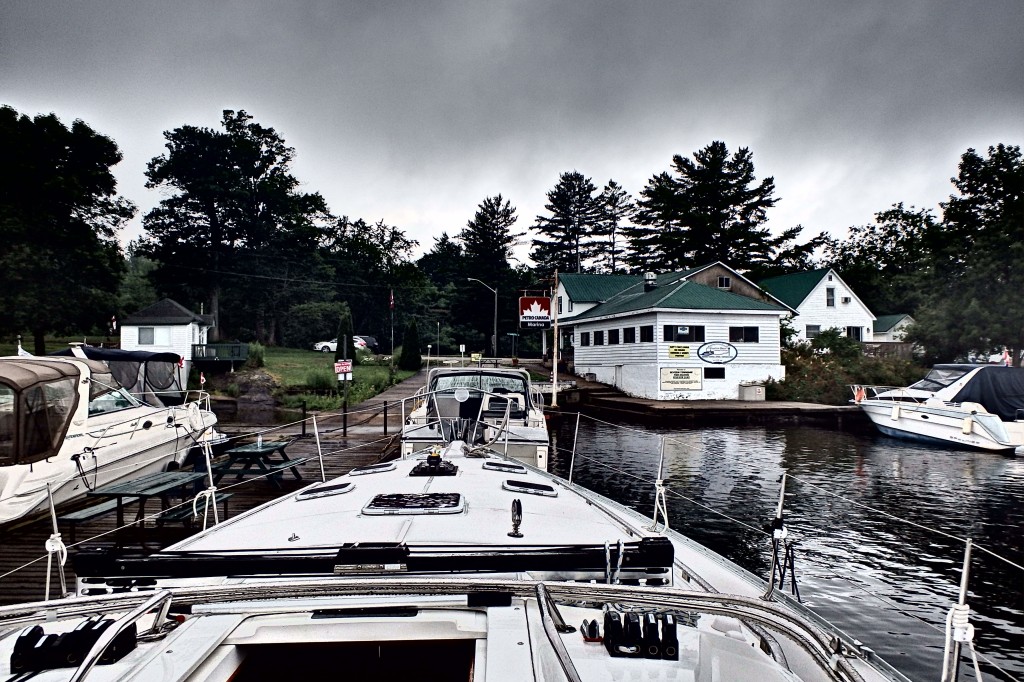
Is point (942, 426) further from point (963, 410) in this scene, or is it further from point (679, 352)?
point (679, 352)

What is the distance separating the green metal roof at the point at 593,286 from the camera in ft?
133

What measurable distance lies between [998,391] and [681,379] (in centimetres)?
1120

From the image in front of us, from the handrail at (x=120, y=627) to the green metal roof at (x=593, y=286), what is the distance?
3856 cm

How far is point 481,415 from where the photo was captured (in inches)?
359

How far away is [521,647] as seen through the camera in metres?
1.96

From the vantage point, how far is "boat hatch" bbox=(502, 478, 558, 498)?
443 cm

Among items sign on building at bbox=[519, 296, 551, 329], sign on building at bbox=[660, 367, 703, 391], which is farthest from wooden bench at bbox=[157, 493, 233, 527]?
sign on building at bbox=[519, 296, 551, 329]

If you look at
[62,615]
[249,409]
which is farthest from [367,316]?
[62,615]

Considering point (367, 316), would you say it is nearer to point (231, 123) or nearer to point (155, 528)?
point (231, 123)

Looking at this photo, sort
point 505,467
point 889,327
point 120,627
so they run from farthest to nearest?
point 889,327 → point 505,467 → point 120,627

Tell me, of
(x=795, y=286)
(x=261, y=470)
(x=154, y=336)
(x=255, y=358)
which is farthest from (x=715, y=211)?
(x=261, y=470)

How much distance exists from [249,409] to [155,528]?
61.4 feet

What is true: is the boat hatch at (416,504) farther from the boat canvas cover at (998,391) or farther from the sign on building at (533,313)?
the sign on building at (533,313)

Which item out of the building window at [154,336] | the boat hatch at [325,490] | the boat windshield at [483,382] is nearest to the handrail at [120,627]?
the boat hatch at [325,490]
